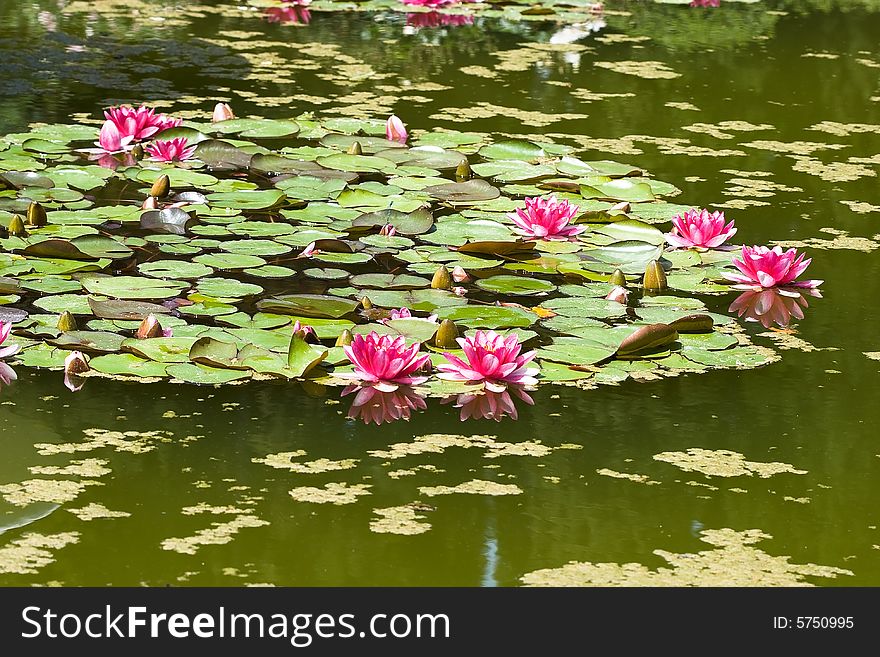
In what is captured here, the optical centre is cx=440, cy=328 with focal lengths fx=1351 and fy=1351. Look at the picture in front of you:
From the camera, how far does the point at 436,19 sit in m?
7.64

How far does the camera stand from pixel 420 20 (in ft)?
24.9

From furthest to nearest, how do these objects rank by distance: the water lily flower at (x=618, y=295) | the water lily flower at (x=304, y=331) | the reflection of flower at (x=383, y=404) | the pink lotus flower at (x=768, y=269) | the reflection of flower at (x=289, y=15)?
the reflection of flower at (x=289, y=15) < the pink lotus flower at (x=768, y=269) < the water lily flower at (x=618, y=295) < the water lily flower at (x=304, y=331) < the reflection of flower at (x=383, y=404)

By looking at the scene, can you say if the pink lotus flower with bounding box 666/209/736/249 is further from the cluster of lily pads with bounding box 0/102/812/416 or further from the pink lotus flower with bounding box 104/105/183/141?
the pink lotus flower with bounding box 104/105/183/141

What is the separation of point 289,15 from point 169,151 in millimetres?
3368

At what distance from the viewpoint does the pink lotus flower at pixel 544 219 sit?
3.70 meters

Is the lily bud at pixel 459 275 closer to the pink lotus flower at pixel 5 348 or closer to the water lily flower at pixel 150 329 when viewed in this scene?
the water lily flower at pixel 150 329

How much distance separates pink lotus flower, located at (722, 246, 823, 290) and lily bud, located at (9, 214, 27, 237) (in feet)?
Answer: 6.10

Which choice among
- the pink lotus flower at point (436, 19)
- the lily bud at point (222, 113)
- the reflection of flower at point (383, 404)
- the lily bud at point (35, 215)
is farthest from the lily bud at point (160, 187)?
the pink lotus flower at point (436, 19)

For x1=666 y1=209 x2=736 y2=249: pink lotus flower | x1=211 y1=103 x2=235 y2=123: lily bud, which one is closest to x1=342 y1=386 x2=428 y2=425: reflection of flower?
x1=666 y1=209 x2=736 y2=249: pink lotus flower

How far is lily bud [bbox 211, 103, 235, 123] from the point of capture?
493 centimetres

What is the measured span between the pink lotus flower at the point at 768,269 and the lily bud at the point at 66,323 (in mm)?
1611

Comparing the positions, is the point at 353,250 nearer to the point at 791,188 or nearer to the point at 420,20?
the point at 791,188

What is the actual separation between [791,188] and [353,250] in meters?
1.63
